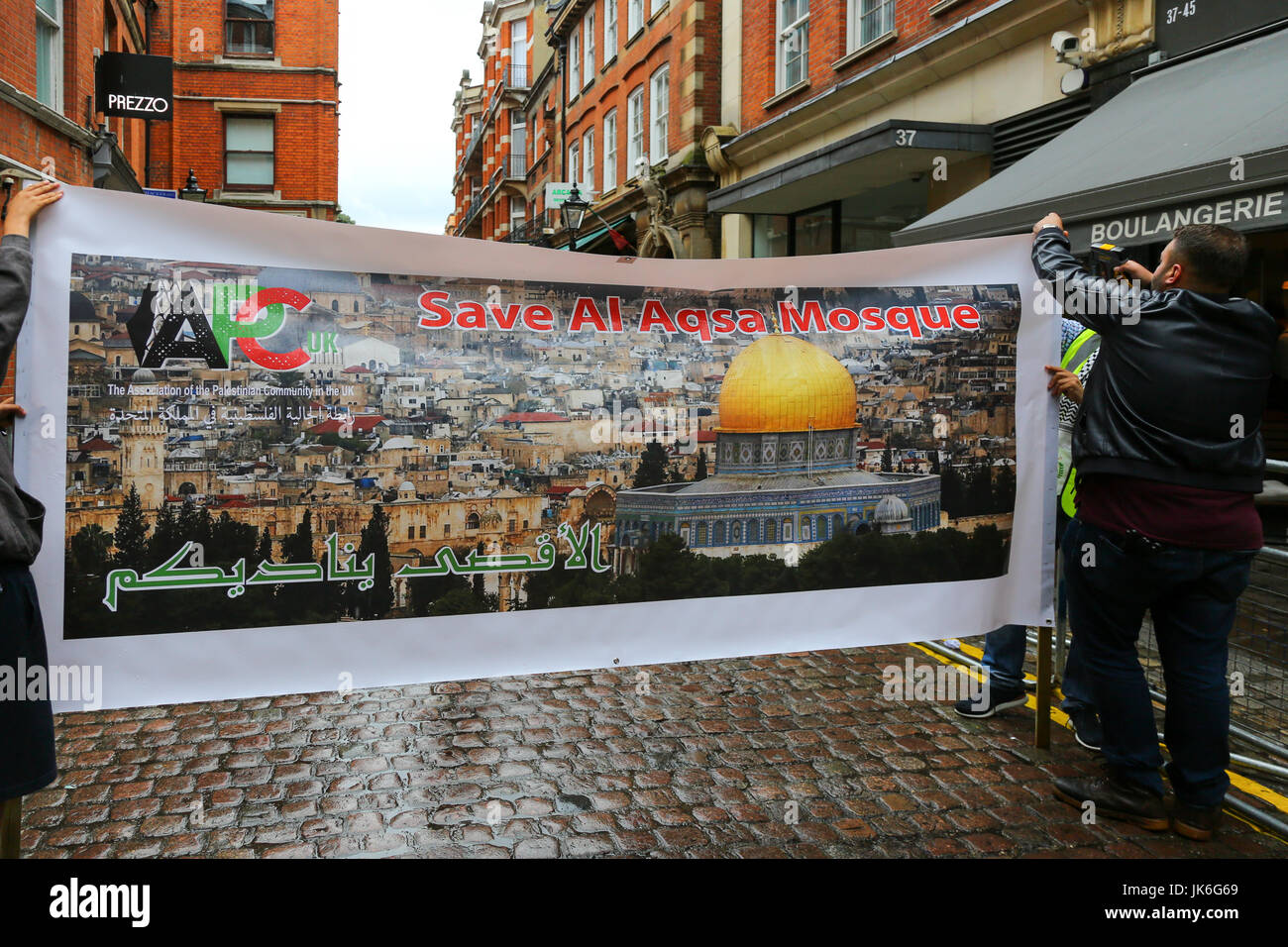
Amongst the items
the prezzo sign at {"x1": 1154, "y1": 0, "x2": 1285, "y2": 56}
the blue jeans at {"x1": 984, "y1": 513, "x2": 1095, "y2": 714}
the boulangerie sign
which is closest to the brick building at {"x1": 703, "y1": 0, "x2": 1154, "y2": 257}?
the prezzo sign at {"x1": 1154, "y1": 0, "x2": 1285, "y2": 56}

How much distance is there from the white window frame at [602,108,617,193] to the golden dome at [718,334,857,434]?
24858mm

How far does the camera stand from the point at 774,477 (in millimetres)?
4020

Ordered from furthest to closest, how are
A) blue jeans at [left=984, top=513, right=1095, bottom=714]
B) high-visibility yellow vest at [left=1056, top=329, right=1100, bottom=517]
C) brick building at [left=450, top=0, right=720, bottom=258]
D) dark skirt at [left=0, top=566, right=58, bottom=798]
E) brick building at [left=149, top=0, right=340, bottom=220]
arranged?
brick building at [left=149, top=0, right=340, bottom=220] < brick building at [left=450, top=0, right=720, bottom=258] < blue jeans at [left=984, top=513, right=1095, bottom=714] < high-visibility yellow vest at [left=1056, top=329, right=1100, bottom=517] < dark skirt at [left=0, top=566, right=58, bottom=798]

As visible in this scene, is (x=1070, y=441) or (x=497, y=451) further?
(x=1070, y=441)

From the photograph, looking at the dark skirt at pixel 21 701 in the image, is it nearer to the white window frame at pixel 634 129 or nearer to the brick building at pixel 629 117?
the brick building at pixel 629 117

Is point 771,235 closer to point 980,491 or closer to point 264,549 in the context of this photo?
point 980,491

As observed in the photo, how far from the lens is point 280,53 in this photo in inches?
1148

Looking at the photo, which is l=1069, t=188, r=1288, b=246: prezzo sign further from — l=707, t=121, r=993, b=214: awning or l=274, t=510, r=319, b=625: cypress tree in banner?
l=274, t=510, r=319, b=625: cypress tree in banner

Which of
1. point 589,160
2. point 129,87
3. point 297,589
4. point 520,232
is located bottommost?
point 297,589

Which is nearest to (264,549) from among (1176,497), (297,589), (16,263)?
(297,589)

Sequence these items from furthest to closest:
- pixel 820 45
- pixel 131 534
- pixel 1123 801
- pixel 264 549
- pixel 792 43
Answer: pixel 792 43
pixel 820 45
pixel 1123 801
pixel 264 549
pixel 131 534

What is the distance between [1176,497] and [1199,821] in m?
1.28

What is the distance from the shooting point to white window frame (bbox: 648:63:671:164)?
23.1 m
